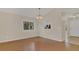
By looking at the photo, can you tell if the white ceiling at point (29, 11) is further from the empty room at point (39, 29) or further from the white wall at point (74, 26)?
the white wall at point (74, 26)

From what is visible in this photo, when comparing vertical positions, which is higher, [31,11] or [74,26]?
[31,11]

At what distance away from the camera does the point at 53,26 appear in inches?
81.6

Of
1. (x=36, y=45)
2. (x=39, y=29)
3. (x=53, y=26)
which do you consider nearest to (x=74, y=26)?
(x=53, y=26)

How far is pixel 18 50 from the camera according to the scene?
2.06 metres

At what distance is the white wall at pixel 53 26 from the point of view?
6.70 ft

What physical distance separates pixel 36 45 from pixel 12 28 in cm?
57

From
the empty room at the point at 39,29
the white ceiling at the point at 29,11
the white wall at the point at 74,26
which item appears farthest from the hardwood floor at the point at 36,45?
the white ceiling at the point at 29,11

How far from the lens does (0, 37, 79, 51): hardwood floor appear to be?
2.04 m

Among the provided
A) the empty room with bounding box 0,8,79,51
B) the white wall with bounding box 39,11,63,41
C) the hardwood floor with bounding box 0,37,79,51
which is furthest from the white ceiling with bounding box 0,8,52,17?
the hardwood floor with bounding box 0,37,79,51

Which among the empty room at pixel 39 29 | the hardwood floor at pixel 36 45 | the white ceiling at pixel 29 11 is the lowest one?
the hardwood floor at pixel 36 45

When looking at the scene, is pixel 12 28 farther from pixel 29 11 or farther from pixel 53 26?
pixel 53 26

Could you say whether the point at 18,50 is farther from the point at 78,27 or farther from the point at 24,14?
the point at 78,27
